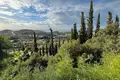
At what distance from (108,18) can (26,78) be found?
66.6 metres

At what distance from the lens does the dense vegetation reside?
20641mm

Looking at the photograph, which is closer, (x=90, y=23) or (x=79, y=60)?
(x=79, y=60)

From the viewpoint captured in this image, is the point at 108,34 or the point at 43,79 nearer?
the point at 43,79

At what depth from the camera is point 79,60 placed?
35.8 meters

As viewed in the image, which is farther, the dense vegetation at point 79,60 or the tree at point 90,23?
the tree at point 90,23

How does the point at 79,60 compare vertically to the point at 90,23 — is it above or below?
below

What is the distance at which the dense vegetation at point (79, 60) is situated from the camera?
67.7ft

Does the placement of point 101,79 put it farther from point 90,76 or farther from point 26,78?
point 26,78

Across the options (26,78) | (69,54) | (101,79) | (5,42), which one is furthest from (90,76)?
(5,42)

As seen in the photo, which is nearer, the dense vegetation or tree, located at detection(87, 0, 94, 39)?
the dense vegetation

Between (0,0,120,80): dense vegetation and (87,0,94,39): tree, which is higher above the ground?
(87,0,94,39): tree

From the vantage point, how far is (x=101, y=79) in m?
19.5

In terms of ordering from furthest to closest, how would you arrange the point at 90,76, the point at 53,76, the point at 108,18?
the point at 108,18, the point at 53,76, the point at 90,76

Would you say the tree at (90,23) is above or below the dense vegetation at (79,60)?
above
